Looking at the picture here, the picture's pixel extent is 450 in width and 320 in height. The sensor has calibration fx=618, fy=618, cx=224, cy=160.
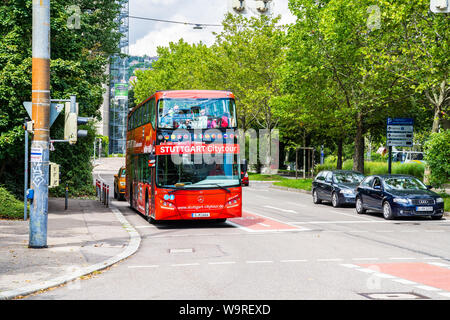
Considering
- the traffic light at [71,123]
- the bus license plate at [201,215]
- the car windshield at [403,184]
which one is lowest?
the bus license plate at [201,215]

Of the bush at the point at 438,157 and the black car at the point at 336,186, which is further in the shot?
the black car at the point at 336,186

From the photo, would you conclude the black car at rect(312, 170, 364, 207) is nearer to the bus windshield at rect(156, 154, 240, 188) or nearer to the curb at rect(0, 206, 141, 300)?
the bus windshield at rect(156, 154, 240, 188)

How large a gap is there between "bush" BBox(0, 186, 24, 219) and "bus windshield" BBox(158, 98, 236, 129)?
17.3 feet

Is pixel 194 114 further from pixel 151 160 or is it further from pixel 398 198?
pixel 398 198

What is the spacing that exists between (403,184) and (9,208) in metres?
13.4

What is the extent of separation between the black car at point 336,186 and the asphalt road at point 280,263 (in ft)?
20.9

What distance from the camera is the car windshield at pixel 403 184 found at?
71.5ft

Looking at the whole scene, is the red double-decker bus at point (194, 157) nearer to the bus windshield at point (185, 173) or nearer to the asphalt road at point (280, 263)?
the bus windshield at point (185, 173)

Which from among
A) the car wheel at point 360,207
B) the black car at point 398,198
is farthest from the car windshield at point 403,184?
the car wheel at point 360,207

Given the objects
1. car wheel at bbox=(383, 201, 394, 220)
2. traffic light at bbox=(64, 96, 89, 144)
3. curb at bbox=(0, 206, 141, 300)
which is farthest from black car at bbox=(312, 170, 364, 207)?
traffic light at bbox=(64, 96, 89, 144)

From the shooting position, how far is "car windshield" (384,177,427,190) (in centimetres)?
2180

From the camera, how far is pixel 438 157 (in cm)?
2420
